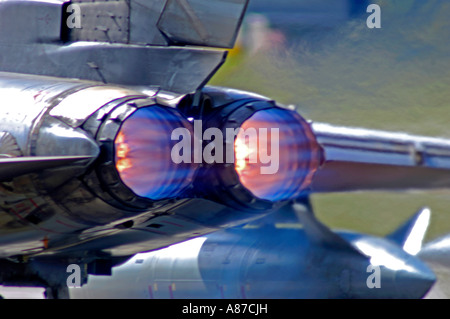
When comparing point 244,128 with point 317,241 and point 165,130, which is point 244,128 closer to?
point 165,130

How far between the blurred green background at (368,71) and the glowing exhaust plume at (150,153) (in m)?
0.80

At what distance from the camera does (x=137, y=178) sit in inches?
149

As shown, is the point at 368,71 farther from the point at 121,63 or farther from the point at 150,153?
the point at 121,63

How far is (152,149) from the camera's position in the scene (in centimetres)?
380

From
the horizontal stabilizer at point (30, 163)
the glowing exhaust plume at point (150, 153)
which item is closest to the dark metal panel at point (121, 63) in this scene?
the glowing exhaust plume at point (150, 153)

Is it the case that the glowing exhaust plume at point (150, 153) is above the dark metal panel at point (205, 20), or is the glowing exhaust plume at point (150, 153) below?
below

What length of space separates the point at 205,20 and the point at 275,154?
949 millimetres

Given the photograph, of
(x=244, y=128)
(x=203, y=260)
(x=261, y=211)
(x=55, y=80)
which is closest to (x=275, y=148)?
(x=244, y=128)

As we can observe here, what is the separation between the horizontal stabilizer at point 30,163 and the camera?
356 centimetres

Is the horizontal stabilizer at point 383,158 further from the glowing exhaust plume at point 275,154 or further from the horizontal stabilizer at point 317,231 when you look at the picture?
the horizontal stabilizer at point 317,231

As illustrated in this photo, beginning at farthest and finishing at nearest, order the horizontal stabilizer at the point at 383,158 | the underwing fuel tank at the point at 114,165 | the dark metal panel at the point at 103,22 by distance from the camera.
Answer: the dark metal panel at the point at 103,22 → the horizontal stabilizer at the point at 383,158 → the underwing fuel tank at the point at 114,165

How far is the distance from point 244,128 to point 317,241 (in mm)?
1684

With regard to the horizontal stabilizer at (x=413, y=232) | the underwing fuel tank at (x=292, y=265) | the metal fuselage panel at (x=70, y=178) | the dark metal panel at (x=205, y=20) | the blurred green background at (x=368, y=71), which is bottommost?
the underwing fuel tank at (x=292, y=265)
